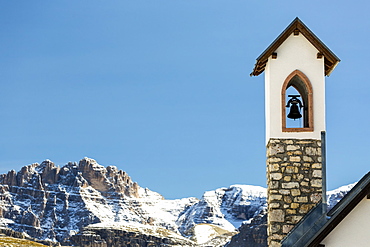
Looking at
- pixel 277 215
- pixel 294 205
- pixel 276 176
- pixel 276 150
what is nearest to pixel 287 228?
pixel 277 215

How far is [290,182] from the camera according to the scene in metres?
15.9

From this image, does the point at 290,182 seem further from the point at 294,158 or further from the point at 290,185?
the point at 294,158

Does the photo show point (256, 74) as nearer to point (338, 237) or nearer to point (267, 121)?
point (267, 121)

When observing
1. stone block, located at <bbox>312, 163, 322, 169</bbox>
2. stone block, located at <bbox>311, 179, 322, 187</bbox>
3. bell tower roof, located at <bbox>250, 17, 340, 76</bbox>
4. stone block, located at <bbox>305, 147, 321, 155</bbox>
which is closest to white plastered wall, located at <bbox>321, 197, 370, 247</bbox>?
stone block, located at <bbox>311, 179, 322, 187</bbox>

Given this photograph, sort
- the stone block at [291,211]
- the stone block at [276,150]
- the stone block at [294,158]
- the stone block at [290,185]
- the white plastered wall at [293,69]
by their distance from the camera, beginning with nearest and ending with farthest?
the stone block at [291,211]
the stone block at [290,185]
the stone block at [294,158]
the stone block at [276,150]
the white plastered wall at [293,69]

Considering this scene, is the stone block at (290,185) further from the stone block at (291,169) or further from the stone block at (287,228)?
the stone block at (287,228)

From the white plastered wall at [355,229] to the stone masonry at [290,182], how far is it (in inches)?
149

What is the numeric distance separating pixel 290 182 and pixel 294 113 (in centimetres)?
195

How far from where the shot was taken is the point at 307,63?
16750 mm

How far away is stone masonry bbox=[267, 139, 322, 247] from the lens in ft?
51.5

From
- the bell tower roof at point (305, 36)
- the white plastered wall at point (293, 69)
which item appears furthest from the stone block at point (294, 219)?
the bell tower roof at point (305, 36)

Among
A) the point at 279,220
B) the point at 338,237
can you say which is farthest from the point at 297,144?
the point at 338,237

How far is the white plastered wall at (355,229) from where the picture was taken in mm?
11750

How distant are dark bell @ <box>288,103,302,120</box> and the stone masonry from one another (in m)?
0.94
